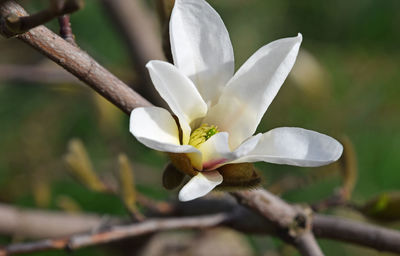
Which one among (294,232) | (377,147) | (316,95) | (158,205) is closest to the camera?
(294,232)

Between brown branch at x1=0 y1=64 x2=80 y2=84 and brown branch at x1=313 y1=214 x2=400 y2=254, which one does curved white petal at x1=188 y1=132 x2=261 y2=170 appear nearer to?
brown branch at x1=313 y1=214 x2=400 y2=254

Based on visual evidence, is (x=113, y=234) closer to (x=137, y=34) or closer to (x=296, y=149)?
(x=296, y=149)

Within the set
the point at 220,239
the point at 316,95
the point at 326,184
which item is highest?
the point at 316,95

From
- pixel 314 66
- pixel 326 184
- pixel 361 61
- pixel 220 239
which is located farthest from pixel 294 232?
pixel 361 61

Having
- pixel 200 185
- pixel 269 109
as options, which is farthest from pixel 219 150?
pixel 269 109

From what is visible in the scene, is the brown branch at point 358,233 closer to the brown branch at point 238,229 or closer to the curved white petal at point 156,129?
the brown branch at point 238,229

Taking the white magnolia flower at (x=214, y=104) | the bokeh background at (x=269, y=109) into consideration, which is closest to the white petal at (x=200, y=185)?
the white magnolia flower at (x=214, y=104)

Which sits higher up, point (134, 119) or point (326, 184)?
point (134, 119)

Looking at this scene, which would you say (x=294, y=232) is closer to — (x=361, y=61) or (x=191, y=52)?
(x=191, y=52)
